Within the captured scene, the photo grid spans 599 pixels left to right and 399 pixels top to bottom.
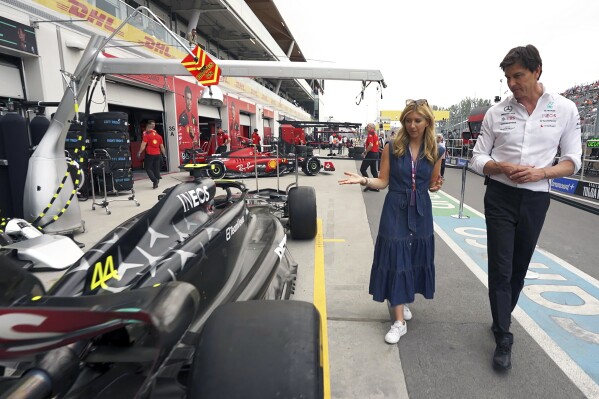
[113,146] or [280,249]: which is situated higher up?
[113,146]

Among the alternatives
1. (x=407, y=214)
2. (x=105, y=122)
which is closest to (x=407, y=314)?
(x=407, y=214)

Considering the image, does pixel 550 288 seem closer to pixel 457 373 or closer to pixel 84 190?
pixel 457 373

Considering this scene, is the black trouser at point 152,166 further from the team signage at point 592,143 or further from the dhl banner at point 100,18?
the team signage at point 592,143

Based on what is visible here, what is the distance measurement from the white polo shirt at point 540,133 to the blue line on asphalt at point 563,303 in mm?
1134

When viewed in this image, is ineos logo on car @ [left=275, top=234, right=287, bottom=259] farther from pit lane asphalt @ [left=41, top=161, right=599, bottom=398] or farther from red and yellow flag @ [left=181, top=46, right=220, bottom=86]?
red and yellow flag @ [left=181, top=46, right=220, bottom=86]

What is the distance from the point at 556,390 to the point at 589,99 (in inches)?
646

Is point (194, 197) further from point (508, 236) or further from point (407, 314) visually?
point (508, 236)

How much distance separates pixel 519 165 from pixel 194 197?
80.9 inches

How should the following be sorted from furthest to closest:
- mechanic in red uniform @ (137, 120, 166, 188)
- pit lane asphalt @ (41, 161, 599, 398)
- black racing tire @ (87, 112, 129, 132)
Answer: mechanic in red uniform @ (137, 120, 166, 188)
black racing tire @ (87, 112, 129, 132)
pit lane asphalt @ (41, 161, 599, 398)

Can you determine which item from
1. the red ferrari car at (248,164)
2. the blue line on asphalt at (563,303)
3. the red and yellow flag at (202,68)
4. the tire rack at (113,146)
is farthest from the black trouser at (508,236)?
the red ferrari car at (248,164)

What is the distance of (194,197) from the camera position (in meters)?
2.22

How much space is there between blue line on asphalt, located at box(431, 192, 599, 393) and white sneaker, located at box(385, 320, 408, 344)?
96 cm

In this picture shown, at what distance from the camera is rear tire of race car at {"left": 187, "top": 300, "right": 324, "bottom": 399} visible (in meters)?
1.00

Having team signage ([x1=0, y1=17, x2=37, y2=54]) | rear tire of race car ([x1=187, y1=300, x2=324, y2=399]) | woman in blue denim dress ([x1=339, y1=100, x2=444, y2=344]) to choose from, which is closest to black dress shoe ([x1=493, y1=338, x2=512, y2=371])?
woman in blue denim dress ([x1=339, y1=100, x2=444, y2=344])
